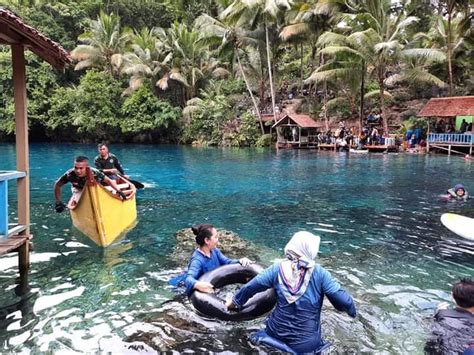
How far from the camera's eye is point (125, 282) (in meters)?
7.46

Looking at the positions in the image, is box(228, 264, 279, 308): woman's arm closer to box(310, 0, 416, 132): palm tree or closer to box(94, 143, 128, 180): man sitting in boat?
box(94, 143, 128, 180): man sitting in boat

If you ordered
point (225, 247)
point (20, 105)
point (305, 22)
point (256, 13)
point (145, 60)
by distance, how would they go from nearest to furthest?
point (20, 105) < point (225, 247) < point (305, 22) < point (256, 13) < point (145, 60)

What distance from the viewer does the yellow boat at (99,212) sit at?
28.8ft

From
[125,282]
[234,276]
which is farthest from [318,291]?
[125,282]

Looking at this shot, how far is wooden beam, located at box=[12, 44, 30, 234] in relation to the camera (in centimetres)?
679

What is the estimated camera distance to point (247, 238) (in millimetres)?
10375

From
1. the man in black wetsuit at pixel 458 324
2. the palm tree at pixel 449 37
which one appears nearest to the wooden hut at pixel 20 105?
the man in black wetsuit at pixel 458 324

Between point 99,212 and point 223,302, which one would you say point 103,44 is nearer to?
point 99,212

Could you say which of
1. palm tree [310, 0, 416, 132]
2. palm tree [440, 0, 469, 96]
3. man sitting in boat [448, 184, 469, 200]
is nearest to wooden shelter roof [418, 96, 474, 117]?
palm tree [310, 0, 416, 132]

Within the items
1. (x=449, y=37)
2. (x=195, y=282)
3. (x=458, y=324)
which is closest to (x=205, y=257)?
(x=195, y=282)

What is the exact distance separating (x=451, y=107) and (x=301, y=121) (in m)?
10.9

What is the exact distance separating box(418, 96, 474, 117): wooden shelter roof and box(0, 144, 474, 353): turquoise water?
33.2 feet

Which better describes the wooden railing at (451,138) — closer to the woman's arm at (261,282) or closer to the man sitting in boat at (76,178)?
the man sitting in boat at (76,178)

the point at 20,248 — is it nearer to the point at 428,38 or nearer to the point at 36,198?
the point at 36,198
